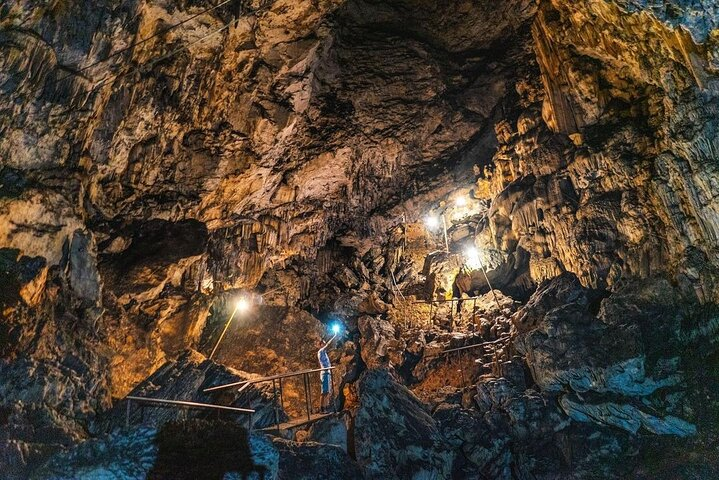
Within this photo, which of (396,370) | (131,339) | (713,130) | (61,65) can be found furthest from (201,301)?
(713,130)

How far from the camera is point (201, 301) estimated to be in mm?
13703

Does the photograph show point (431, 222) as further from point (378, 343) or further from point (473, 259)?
point (378, 343)

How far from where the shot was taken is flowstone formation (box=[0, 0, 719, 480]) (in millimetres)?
7145

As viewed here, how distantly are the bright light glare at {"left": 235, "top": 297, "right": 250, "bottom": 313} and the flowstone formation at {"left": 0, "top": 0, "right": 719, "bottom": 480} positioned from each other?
0.11 m

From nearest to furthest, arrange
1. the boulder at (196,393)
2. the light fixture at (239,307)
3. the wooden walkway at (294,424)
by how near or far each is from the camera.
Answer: the wooden walkway at (294,424) → the boulder at (196,393) → the light fixture at (239,307)

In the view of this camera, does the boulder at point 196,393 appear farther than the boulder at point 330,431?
Yes

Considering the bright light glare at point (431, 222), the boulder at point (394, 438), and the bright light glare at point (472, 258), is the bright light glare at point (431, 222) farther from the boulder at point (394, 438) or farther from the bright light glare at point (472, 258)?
the boulder at point (394, 438)

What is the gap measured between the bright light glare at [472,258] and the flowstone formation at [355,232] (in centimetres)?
17

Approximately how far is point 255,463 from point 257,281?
36.4ft


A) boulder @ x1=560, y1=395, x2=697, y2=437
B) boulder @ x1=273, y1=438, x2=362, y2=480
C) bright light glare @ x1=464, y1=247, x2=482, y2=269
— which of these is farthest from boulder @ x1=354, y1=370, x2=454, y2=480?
bright light glare @ x1=464, y1=247, x2=482, y2=269

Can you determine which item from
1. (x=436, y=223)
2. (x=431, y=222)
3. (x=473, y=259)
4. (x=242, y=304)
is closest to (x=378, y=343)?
(x=242, y=304)

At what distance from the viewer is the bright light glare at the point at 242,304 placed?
51.6ft

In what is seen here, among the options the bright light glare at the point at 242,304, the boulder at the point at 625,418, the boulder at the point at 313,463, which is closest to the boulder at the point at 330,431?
the boulder at the point at 313,463

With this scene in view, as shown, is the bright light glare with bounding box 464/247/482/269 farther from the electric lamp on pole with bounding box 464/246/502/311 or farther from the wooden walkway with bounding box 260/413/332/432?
the wooden walkway with bounding box 260/413/332/432
